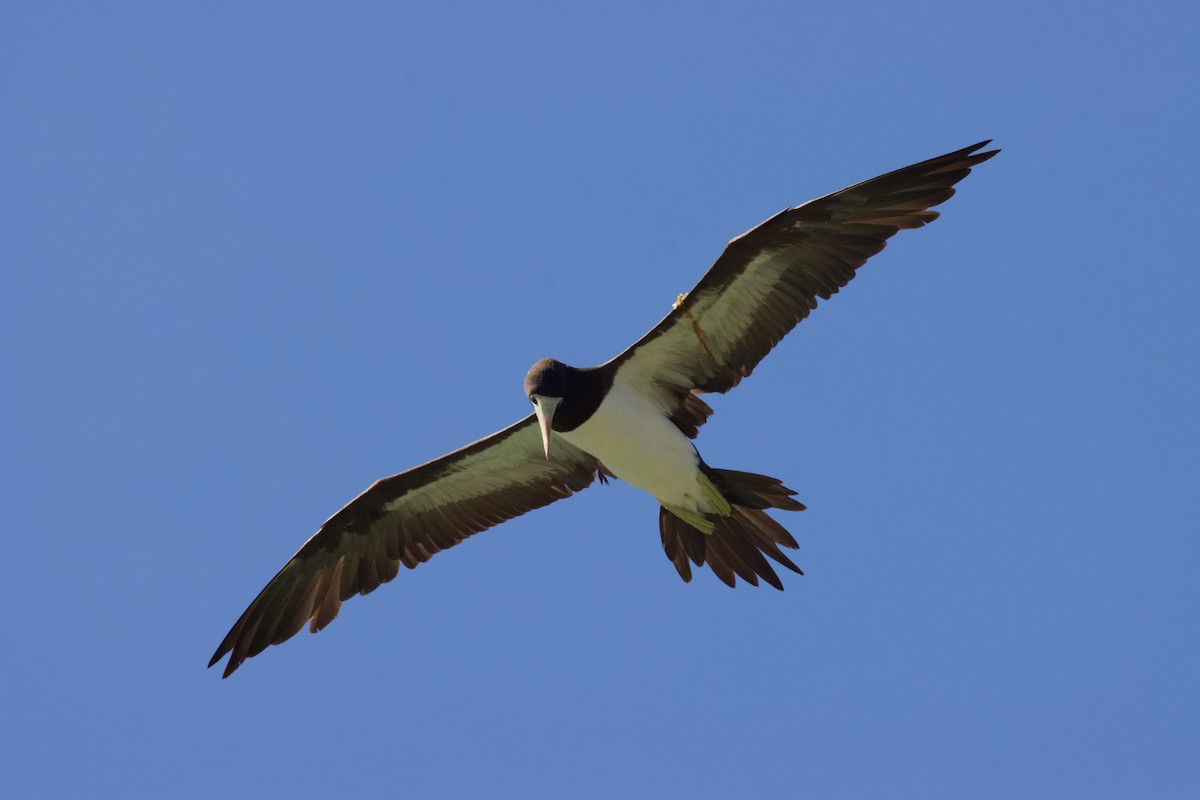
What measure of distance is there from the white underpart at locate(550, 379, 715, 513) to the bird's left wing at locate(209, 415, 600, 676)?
89 centimetres

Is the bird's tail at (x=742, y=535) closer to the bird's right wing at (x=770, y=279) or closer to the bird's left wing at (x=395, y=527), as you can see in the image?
the bird's right wing at (x=770, y=279)

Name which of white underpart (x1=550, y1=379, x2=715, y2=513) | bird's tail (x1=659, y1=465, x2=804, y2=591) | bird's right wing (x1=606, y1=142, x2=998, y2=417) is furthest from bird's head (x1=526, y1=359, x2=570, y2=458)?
bird's tail (x1=659, y1=465, x2=804, y2=591)

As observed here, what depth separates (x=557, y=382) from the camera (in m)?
11.2

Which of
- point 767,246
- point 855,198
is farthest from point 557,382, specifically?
point 855,198

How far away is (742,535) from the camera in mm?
11555

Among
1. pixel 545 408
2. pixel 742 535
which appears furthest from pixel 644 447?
pixel 742 535

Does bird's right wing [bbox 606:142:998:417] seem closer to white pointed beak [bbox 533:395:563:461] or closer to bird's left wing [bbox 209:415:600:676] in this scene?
white pointed beak [bbox 533:395:563:461]

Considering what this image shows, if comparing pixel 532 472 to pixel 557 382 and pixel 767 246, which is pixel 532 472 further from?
pixel 767 246

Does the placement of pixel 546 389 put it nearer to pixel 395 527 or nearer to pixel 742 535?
pixel 742 535

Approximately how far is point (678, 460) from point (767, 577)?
1144mm

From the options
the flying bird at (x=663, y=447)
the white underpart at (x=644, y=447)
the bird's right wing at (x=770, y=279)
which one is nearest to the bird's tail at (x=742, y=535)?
the flying bird at (x=663, y=447)

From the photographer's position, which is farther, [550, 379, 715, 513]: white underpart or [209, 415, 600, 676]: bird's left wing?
[209, 415, 600, 676]: bird's left wing

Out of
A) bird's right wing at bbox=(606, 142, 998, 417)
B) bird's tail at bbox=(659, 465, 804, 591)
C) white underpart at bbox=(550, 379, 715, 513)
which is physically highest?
bird's right wing at bbox=(606, 142, 998, 417)

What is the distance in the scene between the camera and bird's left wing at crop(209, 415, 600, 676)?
1251 cm
